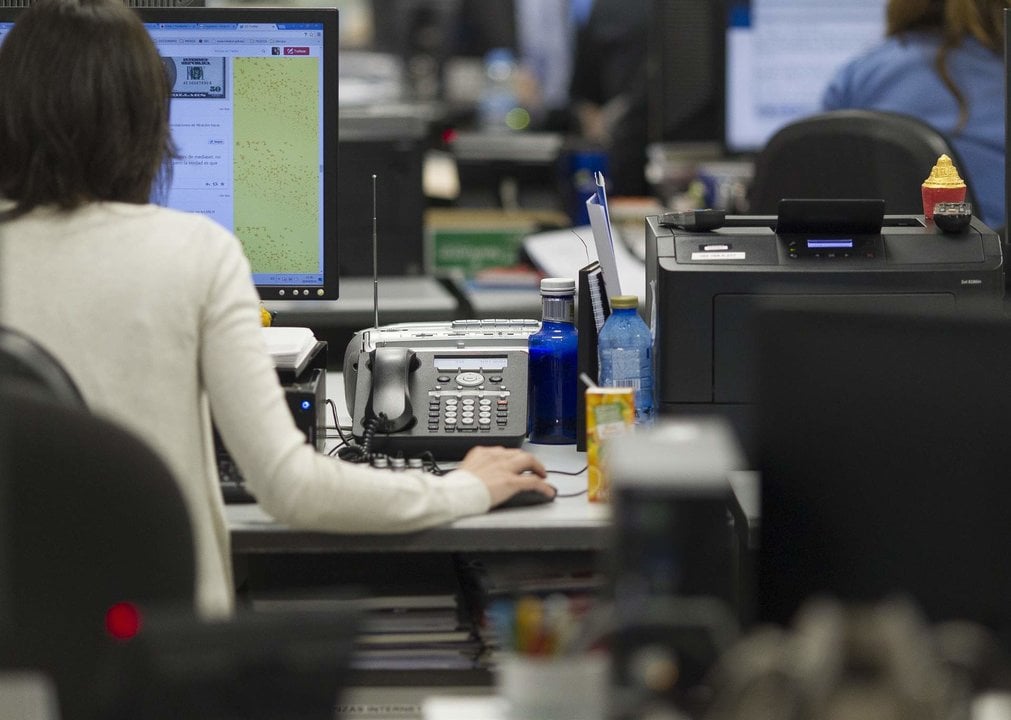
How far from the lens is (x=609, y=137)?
5.16 metres

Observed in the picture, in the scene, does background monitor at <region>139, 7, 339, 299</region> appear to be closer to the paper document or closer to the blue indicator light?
the paper document

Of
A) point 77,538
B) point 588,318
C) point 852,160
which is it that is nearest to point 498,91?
point 852,160

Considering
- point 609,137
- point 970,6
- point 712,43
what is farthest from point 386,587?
point 609,137

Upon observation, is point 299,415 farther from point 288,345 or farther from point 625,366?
point 625,366

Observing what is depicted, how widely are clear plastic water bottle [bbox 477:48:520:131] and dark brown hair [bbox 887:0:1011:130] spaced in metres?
3.51

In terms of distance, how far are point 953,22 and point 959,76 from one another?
0.12m

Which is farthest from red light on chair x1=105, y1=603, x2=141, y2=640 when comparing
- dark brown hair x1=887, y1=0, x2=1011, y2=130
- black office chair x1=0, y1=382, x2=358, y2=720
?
dark brown hair x1=887, y1=0, x2=1011, y2=130

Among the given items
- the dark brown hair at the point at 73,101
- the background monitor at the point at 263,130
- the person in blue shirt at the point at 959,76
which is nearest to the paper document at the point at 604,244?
the background monitor at the point at 263,130

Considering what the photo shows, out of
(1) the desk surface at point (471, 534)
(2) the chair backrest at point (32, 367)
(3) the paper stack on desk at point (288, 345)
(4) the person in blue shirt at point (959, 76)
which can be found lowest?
(1) the desk surface at point (471, 534)

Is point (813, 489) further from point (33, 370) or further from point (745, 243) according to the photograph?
point (745, 243)

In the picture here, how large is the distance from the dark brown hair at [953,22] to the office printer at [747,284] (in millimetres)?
1111

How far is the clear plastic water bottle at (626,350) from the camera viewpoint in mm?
1953

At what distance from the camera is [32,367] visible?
4.33ft

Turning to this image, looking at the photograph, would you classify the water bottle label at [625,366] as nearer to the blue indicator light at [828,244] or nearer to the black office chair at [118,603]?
the blue indicator light at [828,244]
